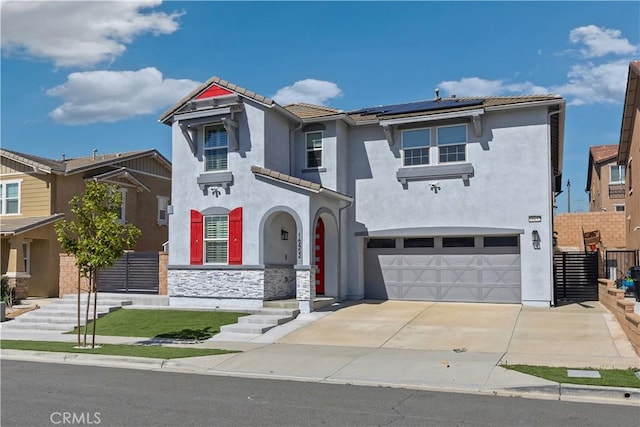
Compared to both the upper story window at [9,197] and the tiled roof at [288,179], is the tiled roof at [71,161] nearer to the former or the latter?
the upper story window at [9,197]

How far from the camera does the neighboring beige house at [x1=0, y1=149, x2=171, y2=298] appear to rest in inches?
1013

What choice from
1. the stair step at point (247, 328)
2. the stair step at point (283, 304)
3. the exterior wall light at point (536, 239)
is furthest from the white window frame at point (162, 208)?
the exterior wall light at point (536, 239)

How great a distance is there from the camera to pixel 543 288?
1906 centimetres

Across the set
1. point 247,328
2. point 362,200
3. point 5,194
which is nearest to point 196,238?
point 247,328

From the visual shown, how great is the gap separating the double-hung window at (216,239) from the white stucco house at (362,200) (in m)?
0.04

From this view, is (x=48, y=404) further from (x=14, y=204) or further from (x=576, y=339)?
(x=14, y=204)

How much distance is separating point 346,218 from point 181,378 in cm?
1155

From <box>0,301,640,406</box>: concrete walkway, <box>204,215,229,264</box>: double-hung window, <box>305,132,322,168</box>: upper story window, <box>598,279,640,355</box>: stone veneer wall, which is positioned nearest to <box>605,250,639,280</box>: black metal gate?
<box>598,279,640,355</box>: stone veneer wall

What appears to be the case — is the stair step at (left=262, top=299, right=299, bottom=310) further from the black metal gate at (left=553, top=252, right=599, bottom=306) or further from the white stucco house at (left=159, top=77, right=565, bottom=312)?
the black metal gate at (left=553, top=252, right=599, bottom=306)

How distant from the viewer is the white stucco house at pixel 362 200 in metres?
19.4

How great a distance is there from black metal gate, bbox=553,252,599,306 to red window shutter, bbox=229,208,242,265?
1007 cm

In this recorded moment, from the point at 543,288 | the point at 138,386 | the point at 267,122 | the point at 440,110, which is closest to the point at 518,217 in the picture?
the point at 543,288

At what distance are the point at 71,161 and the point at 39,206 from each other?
182 inches

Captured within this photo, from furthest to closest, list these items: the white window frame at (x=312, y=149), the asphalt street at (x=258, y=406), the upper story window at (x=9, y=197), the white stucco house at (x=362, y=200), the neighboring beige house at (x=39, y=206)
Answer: the upper story window at (x=9, y=197), the neighboring beige house at (x=39, y=206), the white window frame at (x=312, y=149), the white stucco house at (x=362, y=200), the asphalt street at (x=258, y=406)
